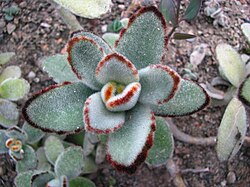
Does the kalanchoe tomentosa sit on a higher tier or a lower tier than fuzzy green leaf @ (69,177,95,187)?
higher

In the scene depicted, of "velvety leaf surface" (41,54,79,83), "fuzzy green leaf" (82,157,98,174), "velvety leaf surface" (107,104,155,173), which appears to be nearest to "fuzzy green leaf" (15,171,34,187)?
"fuzzy green leaf" (82,157,98,174)

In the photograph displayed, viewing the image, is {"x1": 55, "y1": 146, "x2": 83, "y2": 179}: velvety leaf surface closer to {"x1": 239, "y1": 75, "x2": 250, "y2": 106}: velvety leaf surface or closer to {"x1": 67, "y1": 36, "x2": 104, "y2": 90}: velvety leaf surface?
{"x1": 67, "y1": 36, "x2": 104, "y2": 90}: velvety leaf surface

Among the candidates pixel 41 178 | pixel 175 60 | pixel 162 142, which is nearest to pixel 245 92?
pixel 162 142

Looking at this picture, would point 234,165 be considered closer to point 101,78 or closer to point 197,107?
point 197,107

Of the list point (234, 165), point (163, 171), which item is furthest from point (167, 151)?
point (234, 165)

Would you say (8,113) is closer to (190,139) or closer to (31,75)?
(31,75)

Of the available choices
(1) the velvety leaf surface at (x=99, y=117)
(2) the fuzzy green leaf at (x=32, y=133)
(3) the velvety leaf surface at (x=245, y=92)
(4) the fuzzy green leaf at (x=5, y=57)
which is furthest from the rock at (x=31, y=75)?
(3) the velvety leaf surface at (x=245, y=92)
